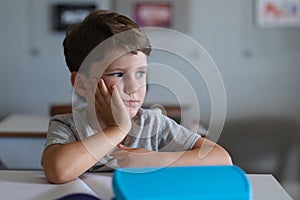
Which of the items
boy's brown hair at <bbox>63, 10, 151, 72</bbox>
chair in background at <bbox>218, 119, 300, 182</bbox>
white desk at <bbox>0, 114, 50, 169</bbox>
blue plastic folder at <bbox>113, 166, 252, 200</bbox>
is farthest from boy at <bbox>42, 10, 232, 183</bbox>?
chair in background at <bbox>218, 119, 300, 182</bbox>

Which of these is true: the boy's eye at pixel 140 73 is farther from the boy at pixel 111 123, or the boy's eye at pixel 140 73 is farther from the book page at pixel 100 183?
the book page at pixel 100 183

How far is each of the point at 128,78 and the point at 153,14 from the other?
2385 mm

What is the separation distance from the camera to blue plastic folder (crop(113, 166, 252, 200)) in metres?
0.69

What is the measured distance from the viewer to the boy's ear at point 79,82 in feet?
3.58

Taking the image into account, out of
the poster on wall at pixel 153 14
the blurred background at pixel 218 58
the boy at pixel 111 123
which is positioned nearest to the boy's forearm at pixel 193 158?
the boy at pixel 111 123

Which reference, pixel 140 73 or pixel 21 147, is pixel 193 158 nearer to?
pixel 140 73

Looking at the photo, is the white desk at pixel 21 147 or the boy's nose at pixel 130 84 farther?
the white desk at pixel 21 147

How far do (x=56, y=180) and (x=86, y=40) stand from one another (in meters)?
0.33

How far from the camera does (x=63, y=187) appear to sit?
3.07ft

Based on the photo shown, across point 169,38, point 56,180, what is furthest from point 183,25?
point 56,180

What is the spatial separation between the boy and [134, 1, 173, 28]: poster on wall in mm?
2207

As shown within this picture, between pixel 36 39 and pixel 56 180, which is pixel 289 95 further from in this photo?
pixel 56 180

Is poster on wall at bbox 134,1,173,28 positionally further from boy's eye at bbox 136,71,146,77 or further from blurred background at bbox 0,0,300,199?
boy's eye at bbox 136,71,146,77

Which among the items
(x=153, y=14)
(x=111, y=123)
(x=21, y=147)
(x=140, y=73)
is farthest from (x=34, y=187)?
(x=153, y=14)
